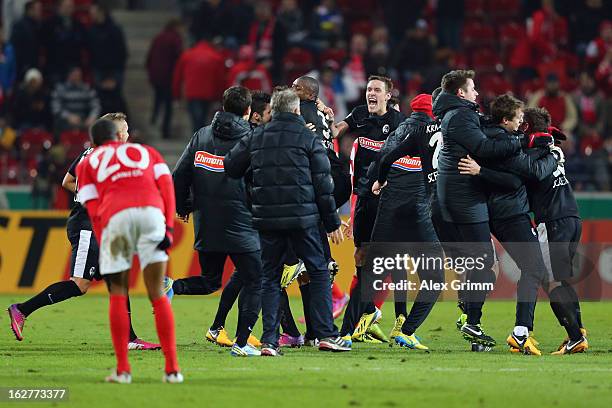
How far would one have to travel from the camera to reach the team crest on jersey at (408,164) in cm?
1280

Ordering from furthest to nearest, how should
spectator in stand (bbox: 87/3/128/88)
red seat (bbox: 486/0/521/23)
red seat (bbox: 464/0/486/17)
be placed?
red seat (bbox: 486/0/521/23), red seat (bbox: 464/0/486/17), spectator in stand (bbox: 87/3/128/88)

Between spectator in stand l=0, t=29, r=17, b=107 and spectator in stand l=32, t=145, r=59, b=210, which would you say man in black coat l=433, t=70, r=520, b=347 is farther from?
spectator in stand l=0, t=29, r=17, b=107

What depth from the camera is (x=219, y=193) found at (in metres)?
11.8

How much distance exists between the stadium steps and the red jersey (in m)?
14.3

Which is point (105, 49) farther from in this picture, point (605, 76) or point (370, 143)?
point (370, 143)

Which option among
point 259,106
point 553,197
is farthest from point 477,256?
point 259,106

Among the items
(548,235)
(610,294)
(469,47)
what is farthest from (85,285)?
(469,47)

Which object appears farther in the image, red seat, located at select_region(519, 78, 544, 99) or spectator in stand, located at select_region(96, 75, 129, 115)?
red seat, located at select_region(519, 78, 544, 99)

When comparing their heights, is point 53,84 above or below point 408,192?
above

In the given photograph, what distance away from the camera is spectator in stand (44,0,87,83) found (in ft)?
78.7

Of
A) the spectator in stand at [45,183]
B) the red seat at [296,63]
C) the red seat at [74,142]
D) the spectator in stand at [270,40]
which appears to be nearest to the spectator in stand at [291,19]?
the spectator in stand at [270,40]

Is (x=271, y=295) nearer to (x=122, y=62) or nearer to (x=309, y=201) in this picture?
(x=309, y=201)

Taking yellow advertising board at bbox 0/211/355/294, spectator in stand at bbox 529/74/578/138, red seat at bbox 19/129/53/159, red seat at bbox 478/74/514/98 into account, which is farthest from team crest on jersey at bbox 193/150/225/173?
red seat at bbox 478/74/514/98

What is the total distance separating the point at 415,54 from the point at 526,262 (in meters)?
12.9
